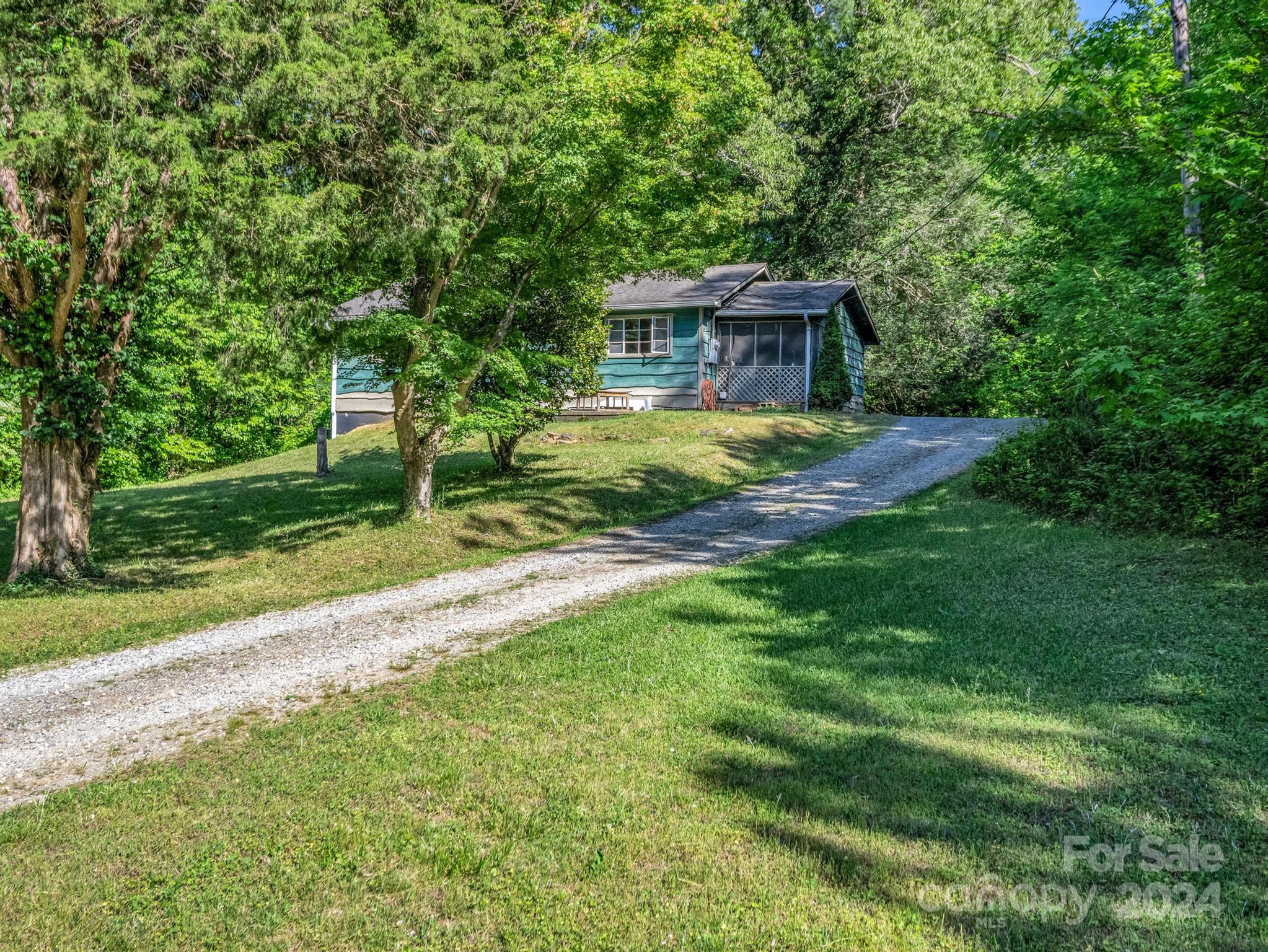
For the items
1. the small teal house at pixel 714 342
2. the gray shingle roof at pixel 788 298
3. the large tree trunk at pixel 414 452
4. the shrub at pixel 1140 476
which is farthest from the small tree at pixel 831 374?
the large tree trunk at pixel 414 452

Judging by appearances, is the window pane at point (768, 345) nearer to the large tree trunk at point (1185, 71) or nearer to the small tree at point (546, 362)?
the small tree at point (546, 362)

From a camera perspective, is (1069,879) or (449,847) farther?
(449,847)

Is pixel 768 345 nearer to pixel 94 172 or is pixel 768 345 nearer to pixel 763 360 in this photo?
pixel 763 360

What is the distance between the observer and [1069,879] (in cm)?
333

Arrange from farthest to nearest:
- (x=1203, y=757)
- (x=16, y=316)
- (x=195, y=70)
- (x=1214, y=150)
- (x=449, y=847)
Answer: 1. (x=16, y=316)
2. (x=195, y=70)
3. (x=1214, y=150)
4. (x=1203, y=757)
5. (x=449, y=847)

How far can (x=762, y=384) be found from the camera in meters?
28.2

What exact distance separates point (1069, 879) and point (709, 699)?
2.44 meters

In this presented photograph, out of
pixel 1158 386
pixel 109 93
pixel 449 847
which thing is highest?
pixel 109 93

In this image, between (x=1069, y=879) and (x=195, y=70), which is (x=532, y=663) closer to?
(x=1069, y=879)

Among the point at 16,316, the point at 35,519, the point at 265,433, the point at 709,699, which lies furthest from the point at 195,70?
the point at 265,433

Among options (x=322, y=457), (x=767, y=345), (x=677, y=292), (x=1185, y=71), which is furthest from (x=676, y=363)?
(x=1185, y=71)

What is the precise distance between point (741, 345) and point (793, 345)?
1858mm

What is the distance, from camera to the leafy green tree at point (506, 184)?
10.2m

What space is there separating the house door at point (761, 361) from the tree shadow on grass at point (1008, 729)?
19616mm
